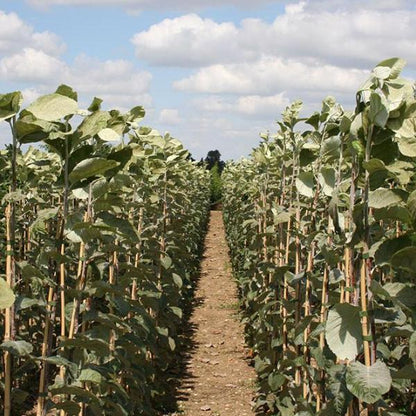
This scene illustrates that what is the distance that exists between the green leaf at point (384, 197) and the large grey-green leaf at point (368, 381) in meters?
0.61

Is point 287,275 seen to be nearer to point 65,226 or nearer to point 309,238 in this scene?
point 309,238

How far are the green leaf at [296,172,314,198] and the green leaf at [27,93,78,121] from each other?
1469 millimetres

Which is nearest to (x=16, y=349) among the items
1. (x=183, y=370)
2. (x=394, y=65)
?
(x=394, y=65)

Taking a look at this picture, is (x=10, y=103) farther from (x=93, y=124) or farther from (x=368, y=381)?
(x=368, y=381)

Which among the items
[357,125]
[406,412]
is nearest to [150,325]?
[406,412]

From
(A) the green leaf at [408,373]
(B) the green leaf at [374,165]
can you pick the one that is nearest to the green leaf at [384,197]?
(B) the green leaf at [374,165]

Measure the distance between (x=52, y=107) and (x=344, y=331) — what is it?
1.32 m

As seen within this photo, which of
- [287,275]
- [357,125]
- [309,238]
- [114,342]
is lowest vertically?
[114,342]

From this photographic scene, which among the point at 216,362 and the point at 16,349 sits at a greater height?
the point at 16,349

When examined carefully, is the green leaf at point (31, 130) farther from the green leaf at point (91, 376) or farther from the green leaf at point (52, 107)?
the green leaf at point (91, 376)

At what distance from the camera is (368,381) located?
2381 mm

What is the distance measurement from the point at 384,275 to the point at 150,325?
8.33 ft

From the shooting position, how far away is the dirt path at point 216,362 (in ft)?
20.6

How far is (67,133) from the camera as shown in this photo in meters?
2.59
